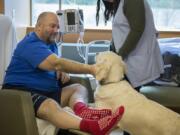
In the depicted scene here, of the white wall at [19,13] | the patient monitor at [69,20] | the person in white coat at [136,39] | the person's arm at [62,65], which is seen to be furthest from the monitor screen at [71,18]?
the person's arm at [62,65]

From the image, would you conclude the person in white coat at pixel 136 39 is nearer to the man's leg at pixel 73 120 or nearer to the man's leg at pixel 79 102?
the man's leg at pixel 79 102

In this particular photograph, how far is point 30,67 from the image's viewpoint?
6.97 ft

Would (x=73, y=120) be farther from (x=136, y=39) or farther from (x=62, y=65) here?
(x=136, y=39)

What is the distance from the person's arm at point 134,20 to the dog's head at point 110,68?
147mm

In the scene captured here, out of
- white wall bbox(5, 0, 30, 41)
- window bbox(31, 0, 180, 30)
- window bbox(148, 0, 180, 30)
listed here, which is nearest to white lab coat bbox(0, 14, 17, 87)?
white wall bbox(5, 0, 30, 41)

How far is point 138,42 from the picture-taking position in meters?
2.14

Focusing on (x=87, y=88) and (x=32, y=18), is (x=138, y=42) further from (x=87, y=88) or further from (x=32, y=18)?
(x=32, y=18)

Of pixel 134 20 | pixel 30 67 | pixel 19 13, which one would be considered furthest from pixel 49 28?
pixel 19 13

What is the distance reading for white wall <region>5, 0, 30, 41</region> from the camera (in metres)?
3.40

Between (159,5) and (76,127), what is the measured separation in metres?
2.90

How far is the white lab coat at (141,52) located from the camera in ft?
7.06

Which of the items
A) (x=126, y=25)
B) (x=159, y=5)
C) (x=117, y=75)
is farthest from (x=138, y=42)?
(x=159, y=5)

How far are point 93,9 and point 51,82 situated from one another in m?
2.33

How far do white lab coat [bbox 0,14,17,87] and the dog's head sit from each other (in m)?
0.93
